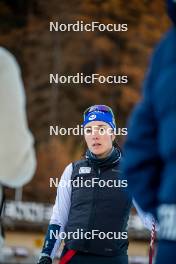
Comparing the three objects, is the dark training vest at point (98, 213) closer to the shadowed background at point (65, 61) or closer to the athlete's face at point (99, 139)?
the athlete's face at point (99, 139)

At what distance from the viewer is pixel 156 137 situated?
2451 millimetres

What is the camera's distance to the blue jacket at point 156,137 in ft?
7.63

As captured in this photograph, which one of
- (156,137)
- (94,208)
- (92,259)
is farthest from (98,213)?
(156,137)

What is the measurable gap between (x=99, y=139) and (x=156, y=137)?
161 centimetres

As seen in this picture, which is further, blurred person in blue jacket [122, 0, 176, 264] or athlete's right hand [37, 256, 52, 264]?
athlete's right hand [37, 256, 52, 264]

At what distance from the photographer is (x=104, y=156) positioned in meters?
4.09

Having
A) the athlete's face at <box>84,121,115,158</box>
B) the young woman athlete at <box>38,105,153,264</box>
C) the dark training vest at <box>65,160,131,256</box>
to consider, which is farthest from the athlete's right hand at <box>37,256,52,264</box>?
the athlete's face at <box>84,121,115,158</box>

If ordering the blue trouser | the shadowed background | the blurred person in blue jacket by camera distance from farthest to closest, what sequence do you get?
the shadowed background, the blue trouser, the blurred person in blue jacket

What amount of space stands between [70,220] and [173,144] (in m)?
1.88

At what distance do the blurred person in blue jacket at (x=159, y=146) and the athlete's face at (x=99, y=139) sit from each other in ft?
5.09

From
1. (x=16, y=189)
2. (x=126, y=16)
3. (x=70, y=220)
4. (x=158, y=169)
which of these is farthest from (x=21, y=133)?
(x=158, y=169)

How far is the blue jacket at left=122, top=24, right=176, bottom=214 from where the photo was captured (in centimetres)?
232

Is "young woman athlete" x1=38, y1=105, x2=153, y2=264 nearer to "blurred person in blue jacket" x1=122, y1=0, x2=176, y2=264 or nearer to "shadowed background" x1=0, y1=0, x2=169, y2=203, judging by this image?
"blurred person in blue jacket" x1=122, y1=0, x2=176, y2=264

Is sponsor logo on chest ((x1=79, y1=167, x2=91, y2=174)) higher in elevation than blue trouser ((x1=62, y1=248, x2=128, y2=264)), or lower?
higher
